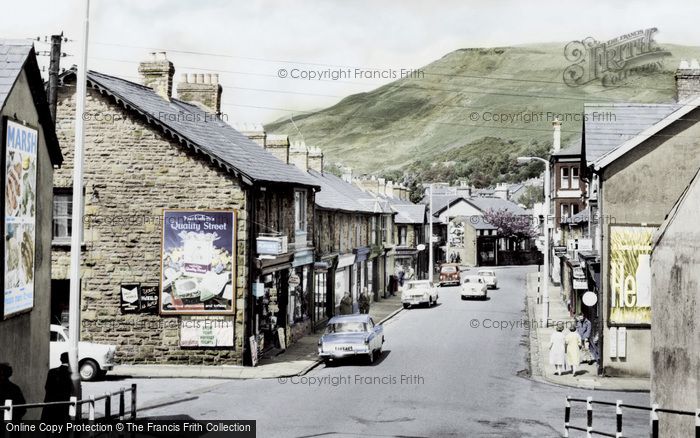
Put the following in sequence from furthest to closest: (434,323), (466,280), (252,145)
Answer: (466,280) < (434,323) < (252,145)

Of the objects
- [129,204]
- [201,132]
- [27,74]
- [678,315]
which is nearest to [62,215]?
[129,204]

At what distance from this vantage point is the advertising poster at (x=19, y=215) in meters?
14.8

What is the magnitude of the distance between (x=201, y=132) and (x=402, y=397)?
1250cm

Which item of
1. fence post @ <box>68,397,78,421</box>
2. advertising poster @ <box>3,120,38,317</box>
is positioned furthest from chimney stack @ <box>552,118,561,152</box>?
fence post @ <box>68,397,78,421</box>

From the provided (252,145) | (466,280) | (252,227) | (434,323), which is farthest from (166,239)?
(466,280)

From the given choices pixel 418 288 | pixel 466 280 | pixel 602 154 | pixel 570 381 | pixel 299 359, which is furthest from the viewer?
pixel 466 280

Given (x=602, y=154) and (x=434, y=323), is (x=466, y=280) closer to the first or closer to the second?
(x=434, y=323)

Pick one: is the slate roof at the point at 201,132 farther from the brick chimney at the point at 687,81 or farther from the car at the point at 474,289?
the car at the point at 474,289

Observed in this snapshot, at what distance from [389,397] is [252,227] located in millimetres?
8480

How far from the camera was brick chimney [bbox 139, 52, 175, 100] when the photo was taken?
31172 millimetres

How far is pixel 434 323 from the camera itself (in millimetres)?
40125

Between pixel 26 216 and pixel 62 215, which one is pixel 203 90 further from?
pixel 26 216

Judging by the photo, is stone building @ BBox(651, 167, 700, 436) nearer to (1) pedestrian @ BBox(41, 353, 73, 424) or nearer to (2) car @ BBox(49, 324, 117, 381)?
(1) pedestrian @ BBox(41, 353, 73, 424)

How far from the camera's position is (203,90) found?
35.9m
